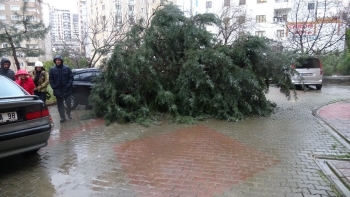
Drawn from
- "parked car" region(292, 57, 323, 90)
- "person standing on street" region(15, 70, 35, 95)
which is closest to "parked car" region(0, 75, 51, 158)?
"person standing on street" region(15, 70, 35, 95)

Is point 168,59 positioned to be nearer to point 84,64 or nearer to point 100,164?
point 100,164

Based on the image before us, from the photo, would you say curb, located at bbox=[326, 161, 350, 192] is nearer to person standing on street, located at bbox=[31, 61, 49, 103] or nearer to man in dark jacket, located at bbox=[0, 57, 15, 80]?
person standing on street, located at bbox=[31, 61, 49, 103]

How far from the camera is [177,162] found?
407cm

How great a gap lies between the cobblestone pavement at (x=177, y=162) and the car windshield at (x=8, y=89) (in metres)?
1.11

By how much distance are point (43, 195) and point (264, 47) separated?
619 cm

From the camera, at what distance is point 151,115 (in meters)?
7.00

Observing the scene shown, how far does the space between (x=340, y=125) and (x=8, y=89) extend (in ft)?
22.8

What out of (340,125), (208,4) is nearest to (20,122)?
(340,125)

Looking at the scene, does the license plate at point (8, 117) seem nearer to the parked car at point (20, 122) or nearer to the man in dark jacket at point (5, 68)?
the parked car at point (20, 122)

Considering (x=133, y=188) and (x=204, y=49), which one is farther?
(x=204, y=49)

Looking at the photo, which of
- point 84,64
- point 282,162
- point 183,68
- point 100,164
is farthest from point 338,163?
point 84,64

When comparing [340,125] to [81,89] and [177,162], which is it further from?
[81,89]

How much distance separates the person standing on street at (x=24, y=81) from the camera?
5827mm

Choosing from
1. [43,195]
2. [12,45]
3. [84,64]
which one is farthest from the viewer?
[84,64]
